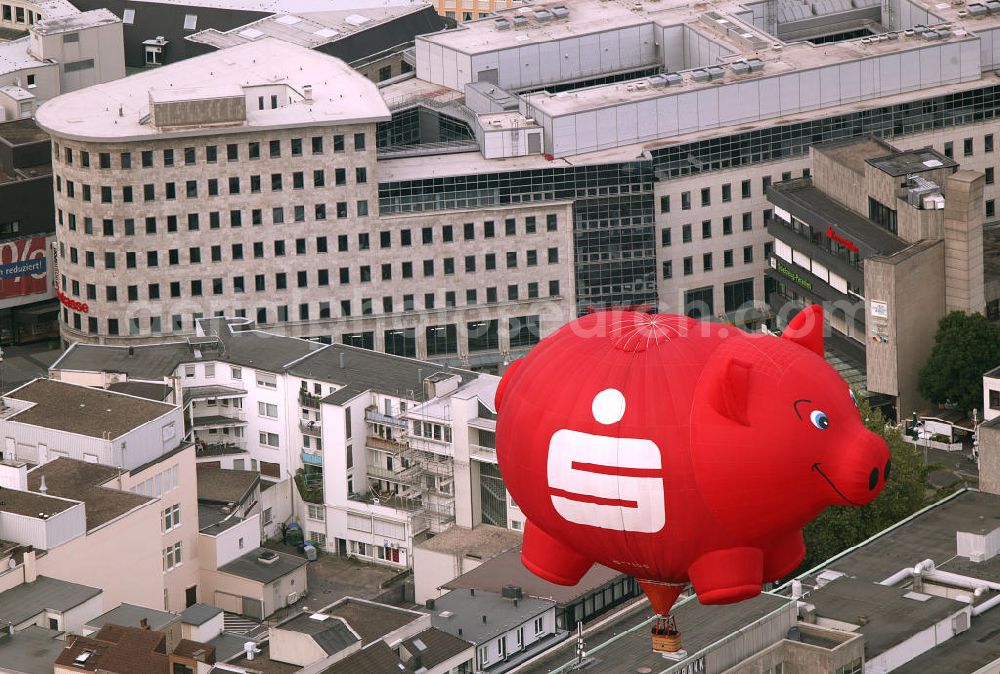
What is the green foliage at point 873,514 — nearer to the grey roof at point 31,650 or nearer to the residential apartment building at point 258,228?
the residential apartment building at point 258,228

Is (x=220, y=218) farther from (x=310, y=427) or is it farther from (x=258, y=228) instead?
(x=310, y=427)

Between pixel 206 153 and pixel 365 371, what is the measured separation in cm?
2164

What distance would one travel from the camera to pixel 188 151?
193625 mm

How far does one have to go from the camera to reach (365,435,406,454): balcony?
575 ft

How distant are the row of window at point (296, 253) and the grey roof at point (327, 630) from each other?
178ft

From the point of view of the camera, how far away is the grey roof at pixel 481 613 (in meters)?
154

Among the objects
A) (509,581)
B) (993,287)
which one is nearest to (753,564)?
(509,581)

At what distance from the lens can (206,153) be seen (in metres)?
194

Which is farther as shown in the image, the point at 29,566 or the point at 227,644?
the point at 227,644

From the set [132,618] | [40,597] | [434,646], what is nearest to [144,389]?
[40,597]

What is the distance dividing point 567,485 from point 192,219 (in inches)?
3448

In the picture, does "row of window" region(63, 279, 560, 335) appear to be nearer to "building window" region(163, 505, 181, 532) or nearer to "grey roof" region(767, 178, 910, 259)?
"grey roof" region(767, 178, 910, 259)

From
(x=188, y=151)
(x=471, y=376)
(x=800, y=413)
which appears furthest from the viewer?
(x=188, y=151)

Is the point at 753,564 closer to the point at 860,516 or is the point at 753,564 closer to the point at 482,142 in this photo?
the point at 860,516
